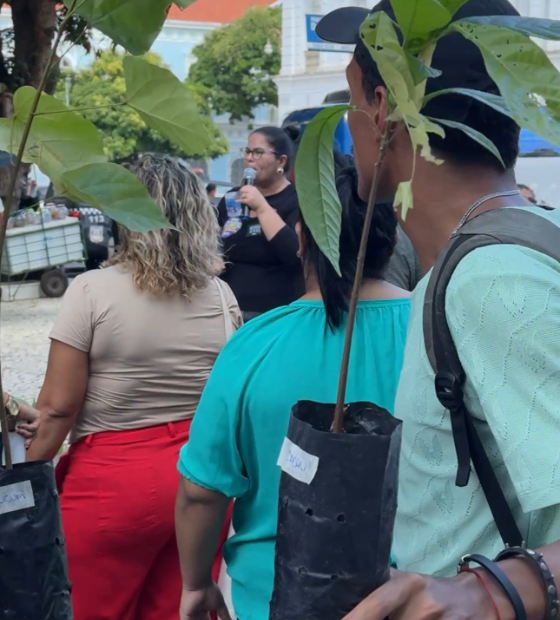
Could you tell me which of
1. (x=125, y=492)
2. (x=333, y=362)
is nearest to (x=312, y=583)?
(x=333, y=362)

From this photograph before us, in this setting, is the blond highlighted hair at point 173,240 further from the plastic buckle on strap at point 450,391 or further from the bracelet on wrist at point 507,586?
the bracelet on wrist at point 507,586

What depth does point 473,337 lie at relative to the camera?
3.47ft

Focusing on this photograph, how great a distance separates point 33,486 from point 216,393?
0.84 metres

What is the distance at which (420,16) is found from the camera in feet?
2.91

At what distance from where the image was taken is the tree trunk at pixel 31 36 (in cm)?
444

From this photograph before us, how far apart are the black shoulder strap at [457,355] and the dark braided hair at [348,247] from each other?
77 centimetres

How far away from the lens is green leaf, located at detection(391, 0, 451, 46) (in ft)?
2.89

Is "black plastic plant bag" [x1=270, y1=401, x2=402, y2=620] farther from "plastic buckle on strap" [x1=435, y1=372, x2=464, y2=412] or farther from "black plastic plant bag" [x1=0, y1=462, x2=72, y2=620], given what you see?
"black plastic plant bag" [x1=0, y1=462, x2=72, y2=620]

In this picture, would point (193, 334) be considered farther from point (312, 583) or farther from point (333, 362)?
point (312, 583)

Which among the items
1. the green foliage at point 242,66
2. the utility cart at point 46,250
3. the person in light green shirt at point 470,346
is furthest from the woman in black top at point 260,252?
the green foliage at point 242,66

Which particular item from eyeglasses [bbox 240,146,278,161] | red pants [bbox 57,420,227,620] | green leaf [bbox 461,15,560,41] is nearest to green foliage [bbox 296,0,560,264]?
green leaf [bbox 461,15,560,41]

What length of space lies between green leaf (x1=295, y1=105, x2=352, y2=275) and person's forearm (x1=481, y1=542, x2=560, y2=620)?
14.9 inches

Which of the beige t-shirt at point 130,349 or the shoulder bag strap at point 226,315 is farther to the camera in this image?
the shoulder bag strap at point 226,315

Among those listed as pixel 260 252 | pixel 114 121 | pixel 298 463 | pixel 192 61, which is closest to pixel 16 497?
pixel 298 463
